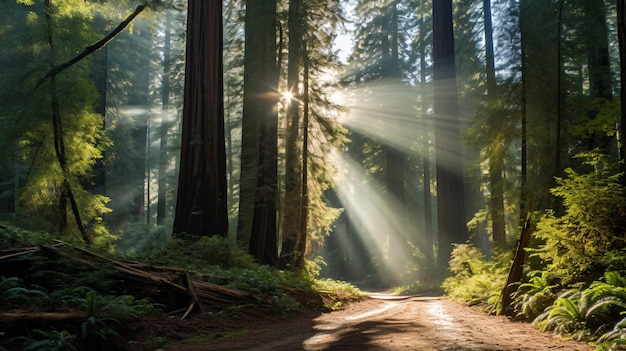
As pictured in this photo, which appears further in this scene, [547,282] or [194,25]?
[194,25]

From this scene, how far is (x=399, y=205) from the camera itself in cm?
2805

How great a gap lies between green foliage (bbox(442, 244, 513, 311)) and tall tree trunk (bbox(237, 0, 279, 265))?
5320mm

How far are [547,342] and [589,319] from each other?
629 mm

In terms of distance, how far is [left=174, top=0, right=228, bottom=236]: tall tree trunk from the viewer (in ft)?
34.2

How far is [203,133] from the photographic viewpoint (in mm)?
10773

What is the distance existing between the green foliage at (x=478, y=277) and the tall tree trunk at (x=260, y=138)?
5.32m

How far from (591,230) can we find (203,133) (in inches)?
330

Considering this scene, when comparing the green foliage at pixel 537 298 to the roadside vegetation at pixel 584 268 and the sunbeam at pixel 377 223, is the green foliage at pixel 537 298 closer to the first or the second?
the roadside vegetation at pixel 584 268

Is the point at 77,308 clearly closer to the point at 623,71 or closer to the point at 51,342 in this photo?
the point at 51,342

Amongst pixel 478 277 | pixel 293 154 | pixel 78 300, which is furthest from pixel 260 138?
pixel 78 300

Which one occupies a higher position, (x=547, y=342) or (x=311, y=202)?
(x=311, y=202)

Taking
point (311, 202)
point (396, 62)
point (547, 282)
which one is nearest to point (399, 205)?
point (396, 62)

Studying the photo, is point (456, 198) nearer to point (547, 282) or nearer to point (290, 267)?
point (290, 267)

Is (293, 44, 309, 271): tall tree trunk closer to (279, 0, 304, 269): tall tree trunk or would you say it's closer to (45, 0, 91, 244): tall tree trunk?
(279, 0, 304, 269): tall tree trunk
